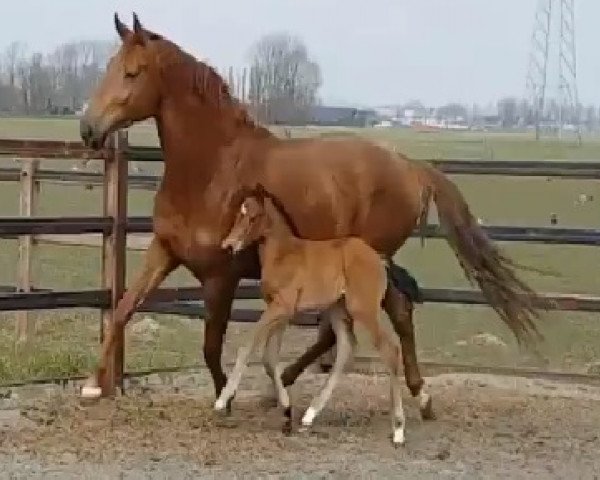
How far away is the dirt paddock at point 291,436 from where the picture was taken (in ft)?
17.5

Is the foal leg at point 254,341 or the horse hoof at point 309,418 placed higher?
the foal leg at point 254,341

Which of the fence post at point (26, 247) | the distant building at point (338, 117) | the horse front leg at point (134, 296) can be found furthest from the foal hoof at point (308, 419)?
the distant building at point (338, 117)

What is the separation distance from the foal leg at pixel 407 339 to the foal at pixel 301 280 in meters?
0.64

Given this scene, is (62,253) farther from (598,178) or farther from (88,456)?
(88,456)

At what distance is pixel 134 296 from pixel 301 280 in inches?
39.4

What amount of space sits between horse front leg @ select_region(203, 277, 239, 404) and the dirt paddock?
0.32m

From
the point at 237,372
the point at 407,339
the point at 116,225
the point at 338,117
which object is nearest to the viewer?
the point at 237,372

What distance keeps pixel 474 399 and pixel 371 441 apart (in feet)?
4.67

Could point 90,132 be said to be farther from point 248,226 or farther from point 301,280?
point 301,280

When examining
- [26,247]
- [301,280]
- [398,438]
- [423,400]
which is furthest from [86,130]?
[26,247]

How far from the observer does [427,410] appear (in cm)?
652

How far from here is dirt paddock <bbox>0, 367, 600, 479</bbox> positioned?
5320 millimetres

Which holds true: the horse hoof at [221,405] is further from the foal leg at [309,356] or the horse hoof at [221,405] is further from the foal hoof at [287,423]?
the foal leg at [309,356]

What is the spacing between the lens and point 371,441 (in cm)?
593
